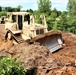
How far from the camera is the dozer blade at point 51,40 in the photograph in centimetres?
1365

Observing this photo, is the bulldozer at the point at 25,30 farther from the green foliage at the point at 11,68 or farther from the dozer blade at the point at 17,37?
the green foliage at the point at 11,68

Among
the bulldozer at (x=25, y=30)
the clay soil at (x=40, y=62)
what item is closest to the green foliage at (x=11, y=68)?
the clay soil at (x=40, y=62)

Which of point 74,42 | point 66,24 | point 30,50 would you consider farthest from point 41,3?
point 30,50

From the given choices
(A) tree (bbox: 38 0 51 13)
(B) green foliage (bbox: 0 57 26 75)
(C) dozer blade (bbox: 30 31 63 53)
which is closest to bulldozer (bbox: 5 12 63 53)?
(C) dozer blade (bbox: 30 31 63 53)

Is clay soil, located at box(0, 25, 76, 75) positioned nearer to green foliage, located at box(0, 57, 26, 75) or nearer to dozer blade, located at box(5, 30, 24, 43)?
green foliage, located at box(0, 57, 26, 75)

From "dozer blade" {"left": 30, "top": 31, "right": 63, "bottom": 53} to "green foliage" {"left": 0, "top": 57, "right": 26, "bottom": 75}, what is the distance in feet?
17.3

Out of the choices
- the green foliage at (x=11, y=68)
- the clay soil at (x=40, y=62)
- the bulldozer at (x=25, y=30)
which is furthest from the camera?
the bulldozer at (x=25, y=30)

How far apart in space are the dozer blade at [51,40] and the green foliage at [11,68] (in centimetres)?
528

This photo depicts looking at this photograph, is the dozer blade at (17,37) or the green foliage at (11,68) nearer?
the green foliage at (11,68)

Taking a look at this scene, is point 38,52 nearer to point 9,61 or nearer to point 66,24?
point 9,61

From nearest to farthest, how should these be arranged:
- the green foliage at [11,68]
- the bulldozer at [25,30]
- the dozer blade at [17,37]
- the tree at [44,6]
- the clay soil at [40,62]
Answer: the green foliage at [11,68] → the clay soil at [40,62] → the dozer blade at [17,37] → the bulldozer at [25,30] → the tree at [44,6]

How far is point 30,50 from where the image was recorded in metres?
9.38

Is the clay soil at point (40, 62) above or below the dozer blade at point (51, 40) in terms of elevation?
above

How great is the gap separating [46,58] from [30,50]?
0.85 m
